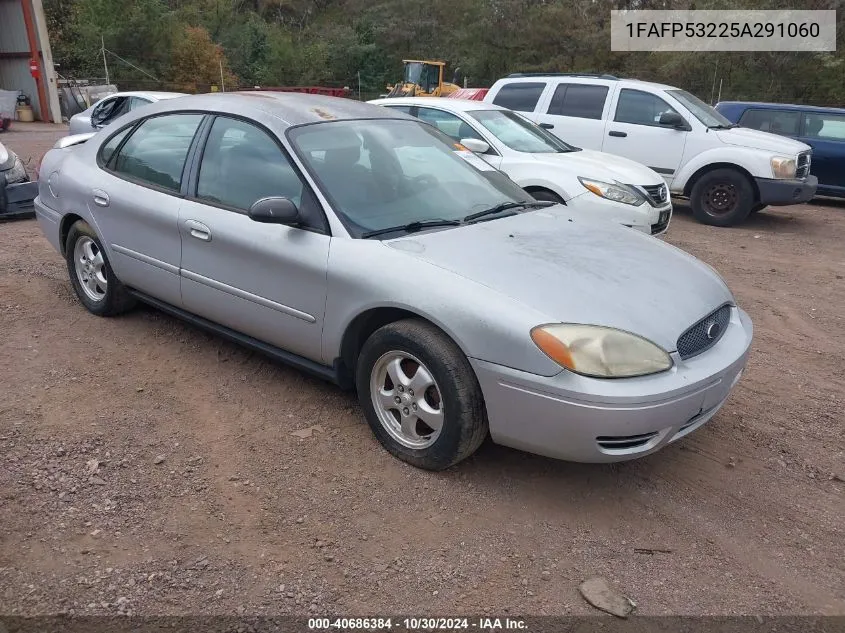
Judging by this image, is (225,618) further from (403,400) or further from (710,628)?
(710,628)

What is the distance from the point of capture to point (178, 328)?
16.4 ft

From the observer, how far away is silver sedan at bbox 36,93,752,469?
2.89 m

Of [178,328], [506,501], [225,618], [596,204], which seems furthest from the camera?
[596,204]

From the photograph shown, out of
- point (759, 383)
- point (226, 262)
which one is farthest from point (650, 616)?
point (226, 262)

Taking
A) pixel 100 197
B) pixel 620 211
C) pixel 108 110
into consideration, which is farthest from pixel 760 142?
pixel 108 110

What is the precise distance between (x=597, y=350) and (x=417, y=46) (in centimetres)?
4795

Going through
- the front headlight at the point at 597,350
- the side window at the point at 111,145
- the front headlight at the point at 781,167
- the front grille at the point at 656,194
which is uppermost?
the side window at the point at 111,145

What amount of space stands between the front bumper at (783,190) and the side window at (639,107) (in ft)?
5.28

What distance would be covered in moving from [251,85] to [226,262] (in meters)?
40.9

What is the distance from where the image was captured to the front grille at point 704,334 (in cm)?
308

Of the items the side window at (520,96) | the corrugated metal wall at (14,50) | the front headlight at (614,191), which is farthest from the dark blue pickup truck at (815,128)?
the corrugated metal wall at (14,50)

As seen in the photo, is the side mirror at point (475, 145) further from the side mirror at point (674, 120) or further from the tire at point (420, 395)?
the tire at point (420, 395)

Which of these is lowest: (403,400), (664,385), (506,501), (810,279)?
(810,279)

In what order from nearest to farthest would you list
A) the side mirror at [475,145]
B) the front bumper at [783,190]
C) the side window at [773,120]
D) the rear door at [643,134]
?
the side mirror at [475,145] < the front bumper at [783,190] < the rear door at [643,134] < the side window at [773,120]
